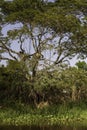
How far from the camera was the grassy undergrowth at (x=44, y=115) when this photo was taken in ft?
76.7

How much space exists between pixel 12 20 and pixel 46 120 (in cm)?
807

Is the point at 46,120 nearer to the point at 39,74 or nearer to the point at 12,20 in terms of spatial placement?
the point at 39,74

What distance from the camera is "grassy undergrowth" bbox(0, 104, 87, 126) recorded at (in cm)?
2339

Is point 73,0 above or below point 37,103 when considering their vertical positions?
above

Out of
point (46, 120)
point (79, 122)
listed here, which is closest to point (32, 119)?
point (46, 120)

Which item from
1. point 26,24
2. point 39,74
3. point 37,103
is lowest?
point 37,103

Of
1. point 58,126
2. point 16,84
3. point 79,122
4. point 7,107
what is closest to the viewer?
point 58,126

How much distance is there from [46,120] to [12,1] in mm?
9287

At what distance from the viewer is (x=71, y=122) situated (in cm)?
2362

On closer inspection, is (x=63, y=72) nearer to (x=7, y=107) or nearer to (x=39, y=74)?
(x=39, y=74)

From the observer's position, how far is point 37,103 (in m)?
29.7

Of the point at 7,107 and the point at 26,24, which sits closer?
the point at 7,107

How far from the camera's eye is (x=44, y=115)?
25125mm

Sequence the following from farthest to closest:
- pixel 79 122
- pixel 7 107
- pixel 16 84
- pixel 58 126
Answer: pixel 16 84 → pixel 7 107 → pixel 79 122 → pixel 58 126
